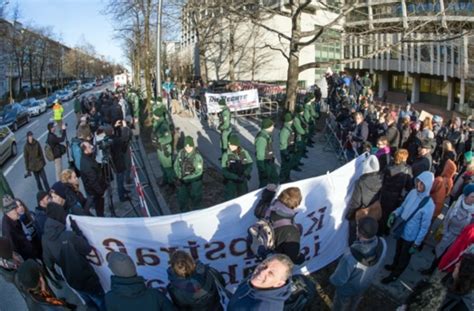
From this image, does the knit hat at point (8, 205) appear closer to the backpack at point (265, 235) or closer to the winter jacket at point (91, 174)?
the winter jacket at point (91, 174)

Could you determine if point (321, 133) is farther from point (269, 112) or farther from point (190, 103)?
point (190, 103)

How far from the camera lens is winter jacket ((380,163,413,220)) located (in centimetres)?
613

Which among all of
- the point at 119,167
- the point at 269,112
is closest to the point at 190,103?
the point at 269,112

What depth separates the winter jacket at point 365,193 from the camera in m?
5.57

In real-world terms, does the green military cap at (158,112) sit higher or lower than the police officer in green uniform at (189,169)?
higher

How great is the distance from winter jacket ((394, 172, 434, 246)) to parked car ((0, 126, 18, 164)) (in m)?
13.1

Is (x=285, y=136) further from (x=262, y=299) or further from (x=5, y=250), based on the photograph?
(x=262, y=299)

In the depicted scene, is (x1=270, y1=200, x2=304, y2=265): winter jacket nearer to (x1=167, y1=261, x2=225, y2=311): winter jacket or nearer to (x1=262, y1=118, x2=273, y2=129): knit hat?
(x1=167, y1=261, x2=225, y2=311): winter jacket

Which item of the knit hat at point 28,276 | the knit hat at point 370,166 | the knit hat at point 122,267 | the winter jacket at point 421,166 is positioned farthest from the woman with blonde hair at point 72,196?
the winter jacket at point 421,166

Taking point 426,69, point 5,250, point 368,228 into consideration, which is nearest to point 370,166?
point 368,228

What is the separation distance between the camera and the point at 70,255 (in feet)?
14.3

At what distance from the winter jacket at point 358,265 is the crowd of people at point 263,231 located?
10 millimetres

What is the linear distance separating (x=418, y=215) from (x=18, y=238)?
5222 mm

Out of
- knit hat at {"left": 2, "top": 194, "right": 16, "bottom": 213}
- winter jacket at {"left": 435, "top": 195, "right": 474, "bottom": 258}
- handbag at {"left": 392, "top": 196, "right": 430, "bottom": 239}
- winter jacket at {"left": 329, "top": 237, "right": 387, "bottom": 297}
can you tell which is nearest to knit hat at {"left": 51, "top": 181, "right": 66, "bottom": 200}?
knit hat at {"left": 2, "top": 194, "right": 16, "bottom": 213}
